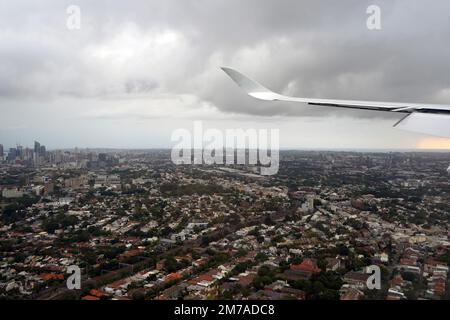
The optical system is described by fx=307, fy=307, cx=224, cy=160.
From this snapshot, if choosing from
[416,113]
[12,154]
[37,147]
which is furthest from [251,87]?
[12,154]

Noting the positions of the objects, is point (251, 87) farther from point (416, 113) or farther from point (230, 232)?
point (230, 232)

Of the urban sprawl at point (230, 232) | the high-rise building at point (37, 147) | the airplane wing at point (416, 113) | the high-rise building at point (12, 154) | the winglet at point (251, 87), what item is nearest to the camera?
the airplane wing at point (416, 113)

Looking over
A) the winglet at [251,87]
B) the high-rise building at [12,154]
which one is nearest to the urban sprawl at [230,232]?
the high-rise building at [12,154]

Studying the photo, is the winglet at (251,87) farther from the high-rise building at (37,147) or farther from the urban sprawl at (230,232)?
the high-rise building at (37,147)

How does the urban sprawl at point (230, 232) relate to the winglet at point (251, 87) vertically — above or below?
below

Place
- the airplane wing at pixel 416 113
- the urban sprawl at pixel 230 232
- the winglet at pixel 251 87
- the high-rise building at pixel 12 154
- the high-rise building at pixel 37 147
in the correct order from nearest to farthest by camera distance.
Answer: the airplane wing at pixel 416 113, the winglet at pixel 251 87, the urban sprawl at pixel 230 232, the high-rise building at pixel 12 154, the high-rise building at pixel 37 147

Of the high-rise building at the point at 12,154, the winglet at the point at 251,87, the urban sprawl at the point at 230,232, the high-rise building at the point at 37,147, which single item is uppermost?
the winglet at the point at 251,87

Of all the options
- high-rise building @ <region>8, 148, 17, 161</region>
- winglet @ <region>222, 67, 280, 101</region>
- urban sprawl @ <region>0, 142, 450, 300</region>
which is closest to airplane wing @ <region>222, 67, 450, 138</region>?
winglet @ <region>222, 67, 280, 101</region>

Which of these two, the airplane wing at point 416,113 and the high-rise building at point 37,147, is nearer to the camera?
the airplane wing at point 416,113

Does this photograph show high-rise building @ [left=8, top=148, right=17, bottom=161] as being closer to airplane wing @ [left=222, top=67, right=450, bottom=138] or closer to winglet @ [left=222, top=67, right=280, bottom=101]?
winglet @ [left=222, top=67, right=280, bottom=101]
